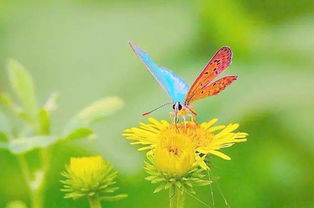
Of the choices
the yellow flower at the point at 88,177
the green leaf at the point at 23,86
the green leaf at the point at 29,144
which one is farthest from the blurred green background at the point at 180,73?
the yellow flower at the point at 88,177

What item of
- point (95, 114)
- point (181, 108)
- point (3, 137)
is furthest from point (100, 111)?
point (181, 108)

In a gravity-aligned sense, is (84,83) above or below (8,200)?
above

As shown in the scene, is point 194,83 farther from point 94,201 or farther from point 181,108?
point 94,201

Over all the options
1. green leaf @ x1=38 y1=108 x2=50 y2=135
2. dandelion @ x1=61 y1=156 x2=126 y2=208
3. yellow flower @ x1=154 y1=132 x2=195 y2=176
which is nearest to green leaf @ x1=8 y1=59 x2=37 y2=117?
green leaf @ x1=38 y1=108 x2=50 y2=135

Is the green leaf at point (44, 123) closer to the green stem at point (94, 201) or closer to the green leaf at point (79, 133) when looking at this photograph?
the green leaf at point (79, 133)

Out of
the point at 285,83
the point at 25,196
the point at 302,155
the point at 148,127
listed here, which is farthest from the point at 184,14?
the point at 148,127

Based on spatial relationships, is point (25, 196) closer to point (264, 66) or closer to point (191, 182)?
point (264, 66)
